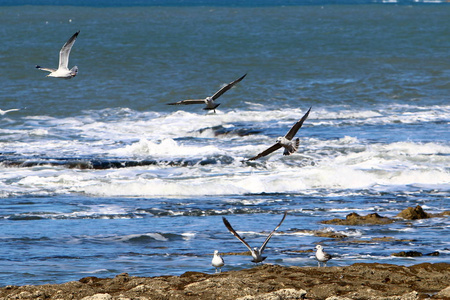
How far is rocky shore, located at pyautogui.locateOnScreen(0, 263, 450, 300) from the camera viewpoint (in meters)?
8.83

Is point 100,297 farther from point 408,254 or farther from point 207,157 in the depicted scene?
point 207,157

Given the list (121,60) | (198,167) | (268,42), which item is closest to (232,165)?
(198,167)

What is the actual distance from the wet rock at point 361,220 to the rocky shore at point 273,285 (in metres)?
3.58

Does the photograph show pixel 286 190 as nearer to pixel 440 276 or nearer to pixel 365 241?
pixel 365 241

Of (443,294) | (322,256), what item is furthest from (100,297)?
(443,294)

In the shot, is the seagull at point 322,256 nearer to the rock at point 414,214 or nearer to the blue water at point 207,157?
the blue water at point 207,157

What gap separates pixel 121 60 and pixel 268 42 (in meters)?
15.1

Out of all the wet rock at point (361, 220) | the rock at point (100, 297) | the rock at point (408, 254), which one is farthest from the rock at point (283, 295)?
the wet rock at point (361, 220)

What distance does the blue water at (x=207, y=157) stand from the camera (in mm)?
12539

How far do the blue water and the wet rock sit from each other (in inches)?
10.4

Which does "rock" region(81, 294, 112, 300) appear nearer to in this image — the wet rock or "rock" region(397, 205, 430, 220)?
the wet rock

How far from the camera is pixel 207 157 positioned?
22.4 m

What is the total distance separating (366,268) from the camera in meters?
10.1

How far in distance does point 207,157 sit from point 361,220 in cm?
888
